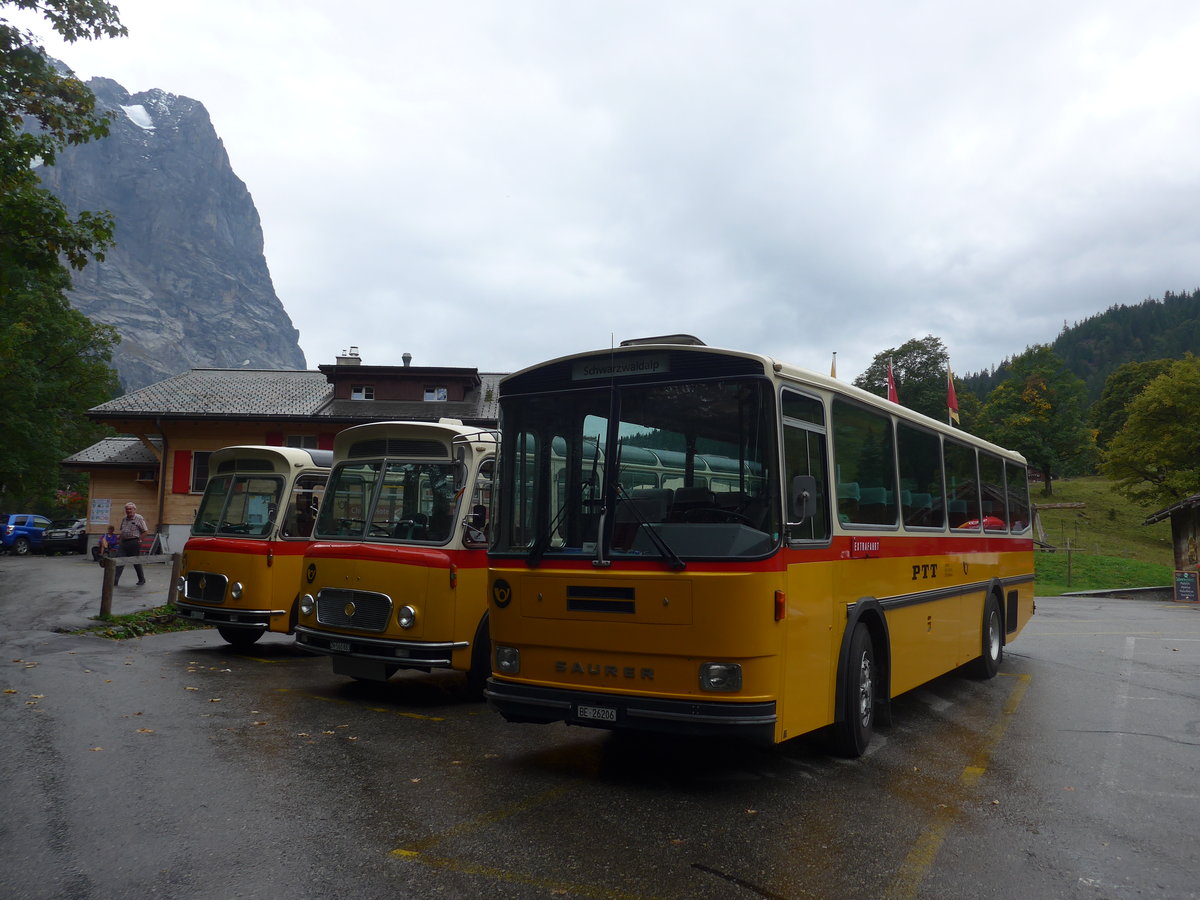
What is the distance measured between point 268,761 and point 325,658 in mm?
5935

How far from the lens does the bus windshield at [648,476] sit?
19.6ft

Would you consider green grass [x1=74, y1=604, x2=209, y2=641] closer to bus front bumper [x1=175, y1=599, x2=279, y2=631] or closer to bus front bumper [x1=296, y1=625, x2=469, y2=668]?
bus front bumper [x1=175, y1=599, x2=279, y2=631]

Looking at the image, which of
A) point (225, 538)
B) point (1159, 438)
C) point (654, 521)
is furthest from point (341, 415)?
point (1159, 438)

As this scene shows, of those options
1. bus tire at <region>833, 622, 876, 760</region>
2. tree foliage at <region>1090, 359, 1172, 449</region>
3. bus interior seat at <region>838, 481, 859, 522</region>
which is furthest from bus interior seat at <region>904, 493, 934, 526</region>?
tree foliage at <region>1090, 359, 1172, 449</region>

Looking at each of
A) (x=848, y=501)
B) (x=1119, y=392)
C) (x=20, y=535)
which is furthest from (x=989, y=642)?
(x=1119, y=392)

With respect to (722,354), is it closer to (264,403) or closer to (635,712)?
(635,712)

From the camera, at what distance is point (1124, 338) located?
16700 cm

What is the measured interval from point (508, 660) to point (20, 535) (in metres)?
44.4

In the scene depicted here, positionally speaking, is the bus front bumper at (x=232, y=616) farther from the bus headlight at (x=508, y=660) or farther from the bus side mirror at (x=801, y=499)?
the bus side mirror at (x=801, y=499)

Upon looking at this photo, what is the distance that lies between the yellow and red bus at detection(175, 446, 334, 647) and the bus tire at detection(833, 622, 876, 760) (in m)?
7.01

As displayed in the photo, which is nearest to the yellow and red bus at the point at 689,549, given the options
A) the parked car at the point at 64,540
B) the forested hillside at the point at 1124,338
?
the parked car at the point at 64,540

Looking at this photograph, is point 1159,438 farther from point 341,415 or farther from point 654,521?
point 654,521

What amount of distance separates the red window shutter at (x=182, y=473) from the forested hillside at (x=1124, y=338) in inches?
5396

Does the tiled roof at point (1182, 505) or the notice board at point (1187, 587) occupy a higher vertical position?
the tiled roof at point (1182, 505)
